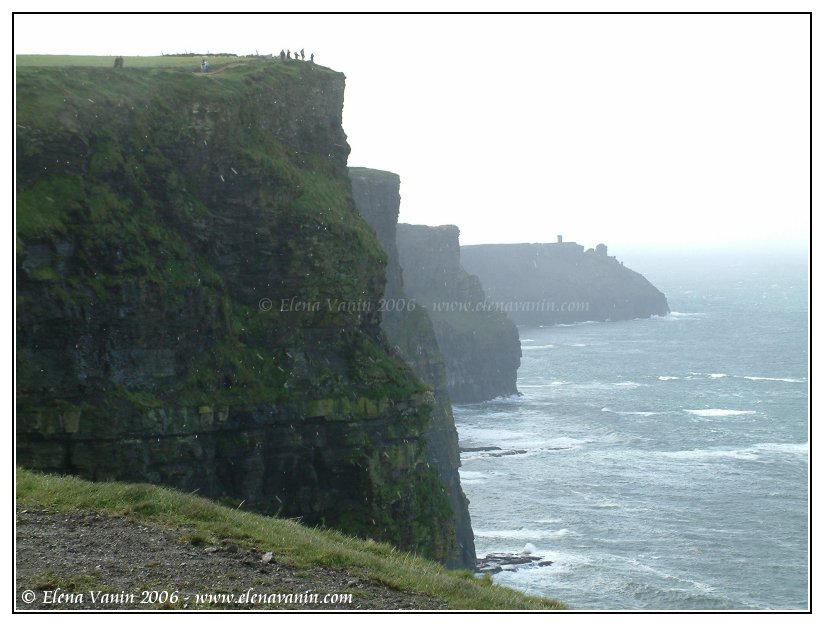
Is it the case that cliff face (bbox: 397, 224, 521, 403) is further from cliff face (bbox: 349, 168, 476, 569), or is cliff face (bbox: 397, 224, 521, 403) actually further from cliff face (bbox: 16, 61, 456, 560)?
cliff face (bbox: 16, 61, 456, 560)

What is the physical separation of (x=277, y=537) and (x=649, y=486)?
64.1m

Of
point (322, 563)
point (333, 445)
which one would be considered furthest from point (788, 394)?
point (322, 563)

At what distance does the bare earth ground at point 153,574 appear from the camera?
1616 cm

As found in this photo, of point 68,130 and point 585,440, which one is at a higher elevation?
point 68,130

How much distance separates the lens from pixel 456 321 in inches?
5458

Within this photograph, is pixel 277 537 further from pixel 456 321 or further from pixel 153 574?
pixel 456 321

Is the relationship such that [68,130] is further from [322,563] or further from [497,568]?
[497,568]

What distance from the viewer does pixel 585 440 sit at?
327ft

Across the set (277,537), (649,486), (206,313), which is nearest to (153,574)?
(277,537)

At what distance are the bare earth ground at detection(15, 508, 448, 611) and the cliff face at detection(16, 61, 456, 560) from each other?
14134 mm

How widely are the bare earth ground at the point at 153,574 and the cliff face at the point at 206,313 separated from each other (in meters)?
14.1

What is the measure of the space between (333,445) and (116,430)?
8.31 metres

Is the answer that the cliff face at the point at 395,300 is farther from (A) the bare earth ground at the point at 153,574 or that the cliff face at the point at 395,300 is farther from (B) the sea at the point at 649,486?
(A) the bare earth ground at the point at 153,574

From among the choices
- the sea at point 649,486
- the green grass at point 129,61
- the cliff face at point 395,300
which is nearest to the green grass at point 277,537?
the green grass at point 129,61
